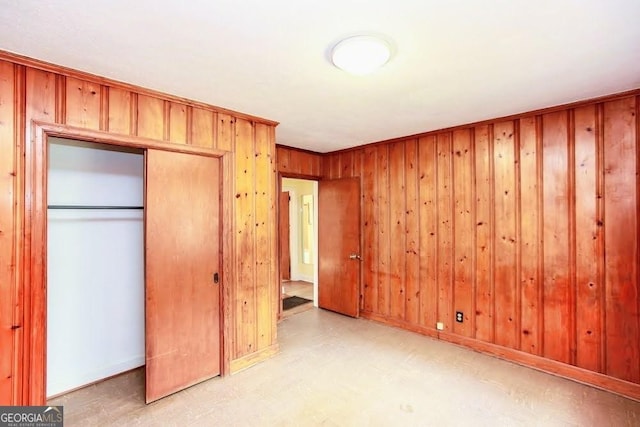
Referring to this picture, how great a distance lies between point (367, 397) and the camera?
2.51 metres

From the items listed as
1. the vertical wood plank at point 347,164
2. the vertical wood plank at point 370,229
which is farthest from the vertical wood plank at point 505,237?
the vertical wood plank at point 347,164

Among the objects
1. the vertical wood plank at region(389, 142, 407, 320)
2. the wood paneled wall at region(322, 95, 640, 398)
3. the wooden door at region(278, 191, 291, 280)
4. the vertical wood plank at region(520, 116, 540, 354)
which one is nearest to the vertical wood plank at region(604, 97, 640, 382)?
the wood paneled wall at region(322, 95, 640, 398)

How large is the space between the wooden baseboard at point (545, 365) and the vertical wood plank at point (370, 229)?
727 millimetres

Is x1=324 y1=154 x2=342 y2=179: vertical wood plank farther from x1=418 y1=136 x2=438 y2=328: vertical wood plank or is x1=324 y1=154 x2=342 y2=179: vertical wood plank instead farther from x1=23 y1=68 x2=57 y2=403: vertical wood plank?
x1=23 y1=68 x2=57 y2=403: vertical wood plank

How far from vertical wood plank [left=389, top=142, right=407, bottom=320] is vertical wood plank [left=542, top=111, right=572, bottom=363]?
1.56 m

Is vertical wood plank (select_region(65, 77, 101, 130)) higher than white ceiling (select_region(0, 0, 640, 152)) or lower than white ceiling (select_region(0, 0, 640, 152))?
lower

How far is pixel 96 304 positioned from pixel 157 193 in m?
1.33

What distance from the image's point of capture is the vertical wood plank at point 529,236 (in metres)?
2.99

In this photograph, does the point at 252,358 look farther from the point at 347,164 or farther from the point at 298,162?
the point at 347,164

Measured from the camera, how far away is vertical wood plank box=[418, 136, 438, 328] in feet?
12.3

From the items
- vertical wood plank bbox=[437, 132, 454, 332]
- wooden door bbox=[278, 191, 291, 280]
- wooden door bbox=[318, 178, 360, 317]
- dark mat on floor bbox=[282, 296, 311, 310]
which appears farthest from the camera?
wooden door bbox=[278, 191, 291, 280]

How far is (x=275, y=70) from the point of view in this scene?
2104mm

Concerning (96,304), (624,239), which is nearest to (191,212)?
(96,304)
